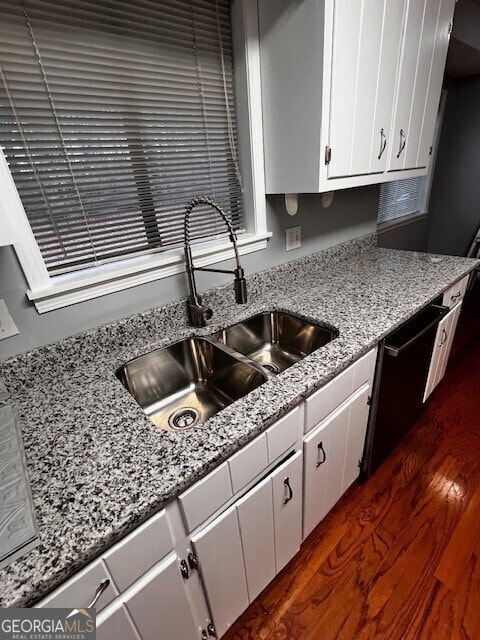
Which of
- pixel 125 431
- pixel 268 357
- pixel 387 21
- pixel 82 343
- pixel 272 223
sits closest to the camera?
pixel 125 431

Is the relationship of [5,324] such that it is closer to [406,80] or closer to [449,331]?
[406,80]

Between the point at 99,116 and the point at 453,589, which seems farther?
the point at 453,589

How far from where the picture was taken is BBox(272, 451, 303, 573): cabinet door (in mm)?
892

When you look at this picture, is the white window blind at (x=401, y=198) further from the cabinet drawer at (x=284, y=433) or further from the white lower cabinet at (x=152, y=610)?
the white lower cabinet at (x=152, y=610)

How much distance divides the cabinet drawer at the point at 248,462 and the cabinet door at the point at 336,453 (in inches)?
13.9

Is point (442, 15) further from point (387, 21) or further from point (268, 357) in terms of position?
point (268, 357)

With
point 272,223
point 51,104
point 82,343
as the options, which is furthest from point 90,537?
point 272,223

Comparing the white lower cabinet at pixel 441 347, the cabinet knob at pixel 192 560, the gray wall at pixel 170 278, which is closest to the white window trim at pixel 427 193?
the gray wall at pixel 170 278

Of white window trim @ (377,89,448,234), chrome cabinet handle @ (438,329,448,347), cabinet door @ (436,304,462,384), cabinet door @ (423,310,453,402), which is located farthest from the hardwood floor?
white window trim @ (377,89,448,234)

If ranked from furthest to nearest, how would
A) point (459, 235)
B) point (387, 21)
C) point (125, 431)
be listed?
1. point (459, 235)
2. point (387, 21)
3. point (125, 431)

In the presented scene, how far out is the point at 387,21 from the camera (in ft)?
3.76

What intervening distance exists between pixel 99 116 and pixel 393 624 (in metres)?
2.03

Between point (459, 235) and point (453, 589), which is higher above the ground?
point (459, 235)

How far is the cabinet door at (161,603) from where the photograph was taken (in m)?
0.61
